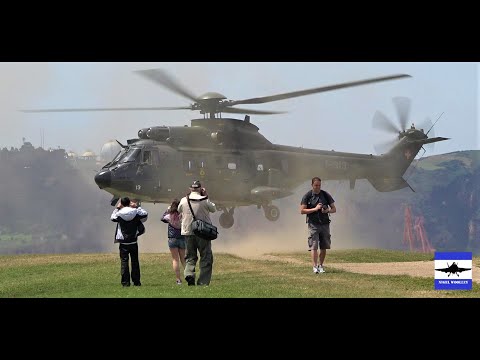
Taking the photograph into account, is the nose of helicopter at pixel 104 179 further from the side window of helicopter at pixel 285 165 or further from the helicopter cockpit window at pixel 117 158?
the side window of helicopter at pixel 285 165

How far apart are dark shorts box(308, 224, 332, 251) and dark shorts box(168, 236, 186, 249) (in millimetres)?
2947

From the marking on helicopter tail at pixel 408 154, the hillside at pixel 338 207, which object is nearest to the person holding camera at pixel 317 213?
the hillside at pixel 338 207

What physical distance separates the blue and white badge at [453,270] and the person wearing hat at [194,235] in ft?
15.0

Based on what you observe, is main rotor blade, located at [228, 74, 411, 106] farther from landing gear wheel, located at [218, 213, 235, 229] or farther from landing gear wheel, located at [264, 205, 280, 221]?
landing gear wheel, located at [218, 213, 235, 229]

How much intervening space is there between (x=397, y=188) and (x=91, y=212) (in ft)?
42.9

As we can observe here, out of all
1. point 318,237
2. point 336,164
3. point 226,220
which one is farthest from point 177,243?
point 336,164

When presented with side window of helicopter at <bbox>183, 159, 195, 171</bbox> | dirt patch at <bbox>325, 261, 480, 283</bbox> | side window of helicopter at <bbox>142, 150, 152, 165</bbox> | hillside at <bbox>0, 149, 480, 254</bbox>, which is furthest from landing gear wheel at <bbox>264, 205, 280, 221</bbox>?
dirt patch at <bbox>325, 261, 480, 283</bbox>

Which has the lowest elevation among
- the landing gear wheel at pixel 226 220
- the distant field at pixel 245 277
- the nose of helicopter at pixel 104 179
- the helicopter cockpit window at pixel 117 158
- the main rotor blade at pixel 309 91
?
the distant field at pixel 245 277

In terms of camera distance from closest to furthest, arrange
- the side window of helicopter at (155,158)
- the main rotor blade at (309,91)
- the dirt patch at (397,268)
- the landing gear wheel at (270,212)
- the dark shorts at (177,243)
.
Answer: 1. the dark shorts at (177,243)
2. the dirt patch at (397,268)
3. the main rotor blade at (309,91)
4. the side window of helicopter at (155,158)
5. the landing gear wheel at (270,212)

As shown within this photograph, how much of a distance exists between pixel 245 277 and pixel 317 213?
2214mm

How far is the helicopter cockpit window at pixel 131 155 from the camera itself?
28891 mm

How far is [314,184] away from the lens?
2020 cm

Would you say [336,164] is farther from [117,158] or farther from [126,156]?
[117,158]

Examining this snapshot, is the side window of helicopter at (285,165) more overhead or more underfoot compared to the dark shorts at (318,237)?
more overhead
